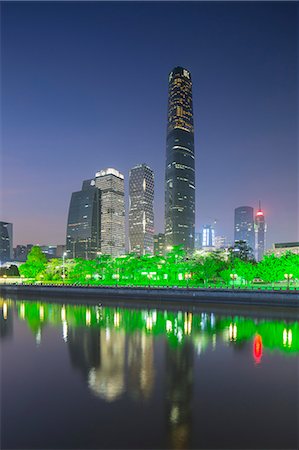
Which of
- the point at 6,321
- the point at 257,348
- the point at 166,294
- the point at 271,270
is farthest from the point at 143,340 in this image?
the point at 271,270

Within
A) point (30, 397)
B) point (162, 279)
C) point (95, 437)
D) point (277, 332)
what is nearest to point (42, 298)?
point (162, 279)

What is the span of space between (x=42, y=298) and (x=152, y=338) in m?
40.5

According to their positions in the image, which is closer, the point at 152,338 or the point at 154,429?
the point at 154,429

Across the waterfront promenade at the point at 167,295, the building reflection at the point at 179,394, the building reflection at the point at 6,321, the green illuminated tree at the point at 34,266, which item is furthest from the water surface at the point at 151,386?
the green illuminated tree at the point at 34,266

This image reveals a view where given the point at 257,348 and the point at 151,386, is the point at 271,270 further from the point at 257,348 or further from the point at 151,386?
the point at 151,386

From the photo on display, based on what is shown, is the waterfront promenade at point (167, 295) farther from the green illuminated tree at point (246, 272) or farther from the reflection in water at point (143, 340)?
the green illuminated tree at point (246, 272)

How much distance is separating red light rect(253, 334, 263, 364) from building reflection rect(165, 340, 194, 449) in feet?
14.7

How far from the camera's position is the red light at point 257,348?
24922mm

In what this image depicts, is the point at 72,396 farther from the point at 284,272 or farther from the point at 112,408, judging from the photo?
the point at 284,272

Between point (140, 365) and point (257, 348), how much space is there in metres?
9.82

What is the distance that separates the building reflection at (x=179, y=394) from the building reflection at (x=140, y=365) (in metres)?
→ 1.05

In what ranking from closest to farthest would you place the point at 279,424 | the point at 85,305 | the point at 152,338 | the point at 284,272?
the point at 279,424 < the point at 152,338 < the point at 85,305 < the point at 284,272

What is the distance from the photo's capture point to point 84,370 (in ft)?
73.9

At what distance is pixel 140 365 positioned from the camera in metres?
23.4
